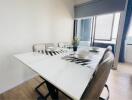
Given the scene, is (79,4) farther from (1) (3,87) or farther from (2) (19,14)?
(1) (3,87)

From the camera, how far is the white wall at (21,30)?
160 cm

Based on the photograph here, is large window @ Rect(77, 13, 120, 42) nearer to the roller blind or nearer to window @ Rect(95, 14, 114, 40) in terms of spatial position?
window @ Rect(95, 14, 114, 40)

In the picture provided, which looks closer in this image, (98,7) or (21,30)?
(21,30)

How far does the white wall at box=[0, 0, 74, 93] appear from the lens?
1598 millimetres

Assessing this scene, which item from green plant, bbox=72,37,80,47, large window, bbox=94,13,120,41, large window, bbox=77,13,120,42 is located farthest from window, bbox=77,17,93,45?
green plant, bbox=72,37,80,47

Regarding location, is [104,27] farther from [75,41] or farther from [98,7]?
[75,41]

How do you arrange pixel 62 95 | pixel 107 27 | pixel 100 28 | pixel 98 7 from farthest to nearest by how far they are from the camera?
pixel 100 28 < pixel 107 27 < pixel 98 7 < pixel 62 95

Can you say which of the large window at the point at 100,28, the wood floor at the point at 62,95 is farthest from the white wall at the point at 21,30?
the large window at the point at 100,28

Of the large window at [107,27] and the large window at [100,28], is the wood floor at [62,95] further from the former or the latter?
the large window at [107,27]

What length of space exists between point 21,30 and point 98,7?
2.55 meters

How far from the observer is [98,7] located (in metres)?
2.88

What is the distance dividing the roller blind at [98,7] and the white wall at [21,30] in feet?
3.34

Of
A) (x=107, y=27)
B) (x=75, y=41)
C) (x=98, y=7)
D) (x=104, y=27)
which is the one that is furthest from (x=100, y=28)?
(x=75, y=41)

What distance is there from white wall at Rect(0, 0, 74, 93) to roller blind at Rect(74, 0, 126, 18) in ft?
3.34
